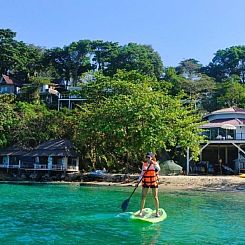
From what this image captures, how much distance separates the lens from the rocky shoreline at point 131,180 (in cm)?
3369

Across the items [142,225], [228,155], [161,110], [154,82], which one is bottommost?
[142,225]

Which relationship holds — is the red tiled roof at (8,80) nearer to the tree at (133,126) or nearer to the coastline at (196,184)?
the tree at (133,126)

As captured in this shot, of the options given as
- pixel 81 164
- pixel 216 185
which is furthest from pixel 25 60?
pixel 216 185

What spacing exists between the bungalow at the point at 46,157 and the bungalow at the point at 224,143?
556 inches

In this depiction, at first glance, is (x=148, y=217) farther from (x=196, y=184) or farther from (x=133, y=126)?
(x=133, y=126)

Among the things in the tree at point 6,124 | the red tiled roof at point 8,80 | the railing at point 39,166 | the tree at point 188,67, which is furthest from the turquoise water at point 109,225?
the tree at point 188,67

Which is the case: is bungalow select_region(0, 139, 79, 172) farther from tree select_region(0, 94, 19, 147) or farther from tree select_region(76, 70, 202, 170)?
tree select_region(76, 70, 202, 170)

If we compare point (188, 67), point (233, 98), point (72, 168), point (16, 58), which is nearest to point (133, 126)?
point (72, 168)

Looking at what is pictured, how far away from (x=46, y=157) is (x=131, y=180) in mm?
10663

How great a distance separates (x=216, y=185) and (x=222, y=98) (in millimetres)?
32198

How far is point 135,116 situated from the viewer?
36781mm

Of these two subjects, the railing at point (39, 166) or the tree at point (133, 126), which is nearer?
the tree at point (133, 126)

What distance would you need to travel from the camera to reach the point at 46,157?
43.2 m

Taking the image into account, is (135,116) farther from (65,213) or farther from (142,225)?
(142,225)
